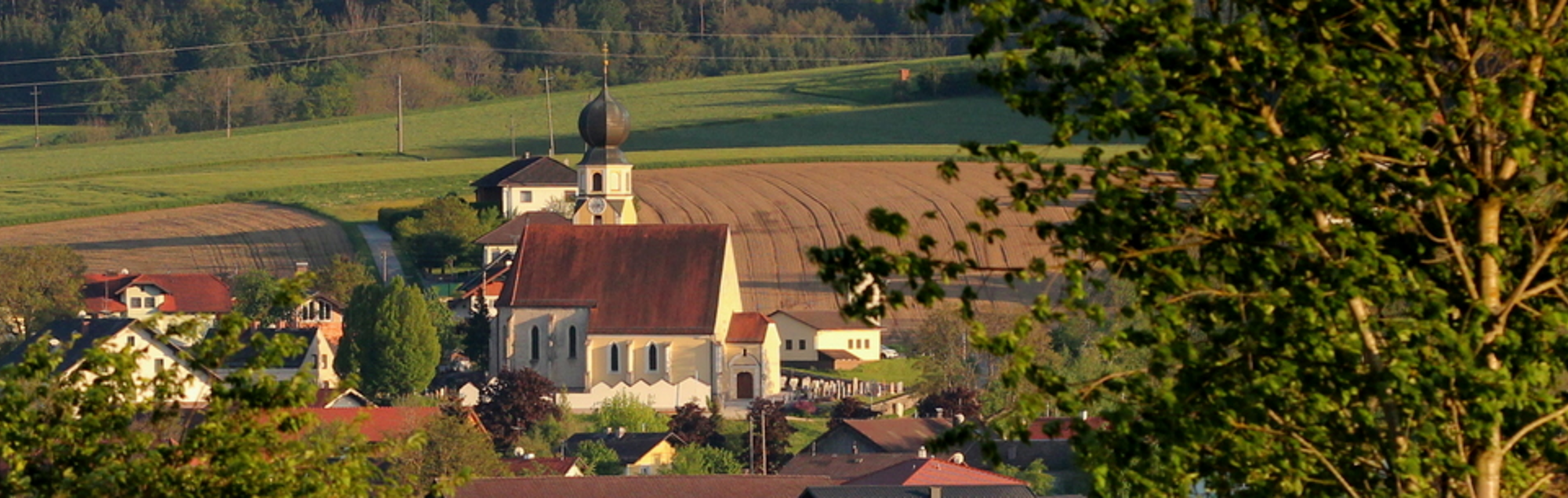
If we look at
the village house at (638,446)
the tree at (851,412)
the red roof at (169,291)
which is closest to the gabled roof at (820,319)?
the tree at (851,412)

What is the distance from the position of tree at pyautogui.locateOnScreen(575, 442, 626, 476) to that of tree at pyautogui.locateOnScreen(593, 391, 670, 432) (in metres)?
6.86

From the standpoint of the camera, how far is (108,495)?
12922mm

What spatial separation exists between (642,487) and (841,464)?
9.28 meters

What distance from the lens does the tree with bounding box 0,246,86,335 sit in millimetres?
83812

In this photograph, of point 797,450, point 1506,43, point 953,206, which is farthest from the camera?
point 953,206

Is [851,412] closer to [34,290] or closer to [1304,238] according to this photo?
[34,290]

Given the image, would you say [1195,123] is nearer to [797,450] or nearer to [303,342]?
[303,342]

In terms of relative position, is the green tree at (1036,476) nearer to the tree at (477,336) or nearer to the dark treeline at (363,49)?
the tree at (477,336)

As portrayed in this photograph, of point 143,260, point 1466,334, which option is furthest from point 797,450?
point 1466,334

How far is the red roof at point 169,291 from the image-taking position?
85812 mm

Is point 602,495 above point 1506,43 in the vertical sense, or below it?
below

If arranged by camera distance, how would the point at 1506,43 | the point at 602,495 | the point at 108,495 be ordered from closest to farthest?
the point at 1506,43 < the point at 108,495 < the point at 602,495

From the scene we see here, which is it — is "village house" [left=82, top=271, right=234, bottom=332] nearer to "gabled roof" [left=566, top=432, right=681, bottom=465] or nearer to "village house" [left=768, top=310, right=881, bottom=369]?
"village house" [left=768, top=310, right=881, bottom=369]

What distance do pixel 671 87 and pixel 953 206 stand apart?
195 ft
